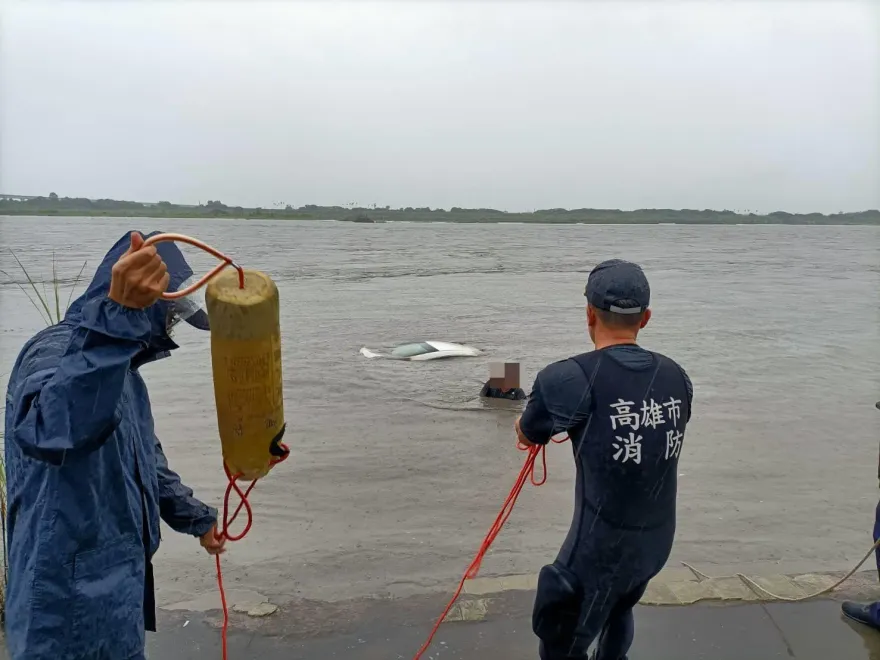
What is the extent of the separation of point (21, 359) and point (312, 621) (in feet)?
8.33

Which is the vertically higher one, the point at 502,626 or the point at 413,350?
the point at 502,626

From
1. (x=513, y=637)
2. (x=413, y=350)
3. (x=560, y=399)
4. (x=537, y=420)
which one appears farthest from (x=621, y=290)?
(x=413, y=350)

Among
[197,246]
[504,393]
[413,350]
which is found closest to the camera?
[197,246]

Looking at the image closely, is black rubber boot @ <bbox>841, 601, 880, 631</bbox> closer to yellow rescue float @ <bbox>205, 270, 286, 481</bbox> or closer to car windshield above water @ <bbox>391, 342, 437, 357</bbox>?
yellow rescue float @ <bbox>205, 270, 286, 481</bbox>

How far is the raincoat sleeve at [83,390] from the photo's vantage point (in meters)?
1.74

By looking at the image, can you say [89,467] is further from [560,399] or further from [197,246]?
[560,399]

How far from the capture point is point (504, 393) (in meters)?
9.94

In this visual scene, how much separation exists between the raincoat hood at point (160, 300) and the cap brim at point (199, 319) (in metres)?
0.09

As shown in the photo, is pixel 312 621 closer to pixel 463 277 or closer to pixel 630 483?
pixel 630 483

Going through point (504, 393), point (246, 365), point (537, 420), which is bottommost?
point (504, 393)

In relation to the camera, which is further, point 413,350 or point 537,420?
point 413,350

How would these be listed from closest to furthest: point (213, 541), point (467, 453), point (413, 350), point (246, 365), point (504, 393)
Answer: point (246, 365), point (213, 541), point (467, 453), point (504, 393), point (413, 350)

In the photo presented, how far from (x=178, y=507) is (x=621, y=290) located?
1.92m

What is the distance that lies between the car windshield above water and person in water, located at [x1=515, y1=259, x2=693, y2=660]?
10.6 meters
